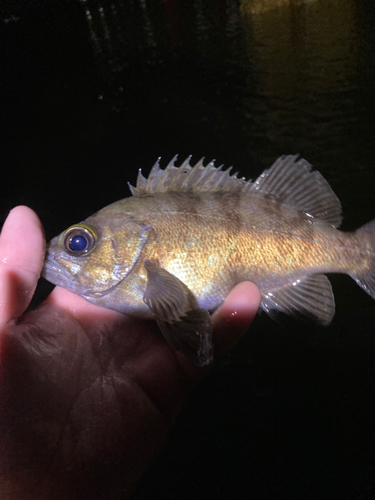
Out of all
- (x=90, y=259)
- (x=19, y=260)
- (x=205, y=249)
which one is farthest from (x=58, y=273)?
(x=205, y=249)

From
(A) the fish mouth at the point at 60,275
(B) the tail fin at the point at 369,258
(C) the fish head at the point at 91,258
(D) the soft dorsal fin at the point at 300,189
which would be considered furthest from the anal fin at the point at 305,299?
(A) the fish mouth at the point at 60,275

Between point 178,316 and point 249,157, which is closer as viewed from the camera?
point 178,316

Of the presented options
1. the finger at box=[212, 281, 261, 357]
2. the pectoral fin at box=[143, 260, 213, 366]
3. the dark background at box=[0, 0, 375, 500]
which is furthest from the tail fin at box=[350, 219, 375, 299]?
the pectoral fin at box=[143, 260, 213, 366]

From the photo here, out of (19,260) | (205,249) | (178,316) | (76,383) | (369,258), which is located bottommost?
(369,258)

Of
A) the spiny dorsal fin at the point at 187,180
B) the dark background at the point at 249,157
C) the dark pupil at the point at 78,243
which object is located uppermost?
the spiny dorsal fin at the point at 187,180

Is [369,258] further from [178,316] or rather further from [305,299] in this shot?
[178,316]

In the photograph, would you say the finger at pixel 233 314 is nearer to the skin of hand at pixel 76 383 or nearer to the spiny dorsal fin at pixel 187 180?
the skin of hand at pixel 76 383

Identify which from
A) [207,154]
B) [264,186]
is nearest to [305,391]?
[264,186]
